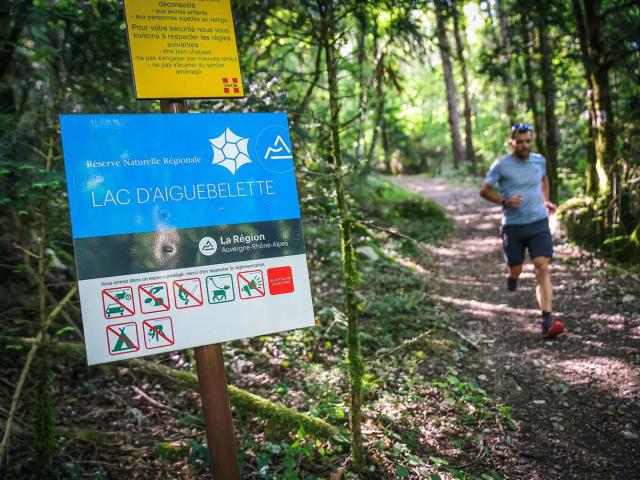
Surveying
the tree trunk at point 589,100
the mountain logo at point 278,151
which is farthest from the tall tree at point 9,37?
the tree trunk at point 589,100

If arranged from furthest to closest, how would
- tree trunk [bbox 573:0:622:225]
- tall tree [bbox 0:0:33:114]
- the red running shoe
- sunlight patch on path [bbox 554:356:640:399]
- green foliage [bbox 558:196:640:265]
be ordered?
tree trunk [bbox 573:0:622:225] → green foliage [bbox 558:196:640:265] → the red running shoe → sunlight patch on path [bbox 554:356:640:399] → tall tree [bbox 0:0:33:114]

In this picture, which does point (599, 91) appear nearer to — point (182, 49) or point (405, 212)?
point (405, 212)

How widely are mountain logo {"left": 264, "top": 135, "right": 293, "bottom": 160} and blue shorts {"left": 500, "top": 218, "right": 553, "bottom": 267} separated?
4.14 metres

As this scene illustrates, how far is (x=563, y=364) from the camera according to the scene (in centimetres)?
488

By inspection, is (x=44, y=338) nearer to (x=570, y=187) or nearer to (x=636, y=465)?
(x=636, y=465)

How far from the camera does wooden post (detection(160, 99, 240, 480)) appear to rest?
254 cm

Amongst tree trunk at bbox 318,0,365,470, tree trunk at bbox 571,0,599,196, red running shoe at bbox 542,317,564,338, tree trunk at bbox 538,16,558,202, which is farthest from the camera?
tree trunk at bbox 538,16,558,202

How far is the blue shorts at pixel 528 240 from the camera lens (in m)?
5.66

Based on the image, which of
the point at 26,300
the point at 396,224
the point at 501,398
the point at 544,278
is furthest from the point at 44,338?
the point at 396,224

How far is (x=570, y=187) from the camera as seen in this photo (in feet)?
41.6

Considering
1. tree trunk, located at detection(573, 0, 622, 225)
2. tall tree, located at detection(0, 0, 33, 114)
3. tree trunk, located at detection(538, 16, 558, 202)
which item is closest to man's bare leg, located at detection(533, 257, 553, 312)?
tree trunk, located at detection(573, 0, 622, 225)

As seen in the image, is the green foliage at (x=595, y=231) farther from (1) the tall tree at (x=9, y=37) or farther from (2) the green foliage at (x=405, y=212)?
(1) the tall tree at (x=9, y=37)

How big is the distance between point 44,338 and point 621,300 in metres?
6.64

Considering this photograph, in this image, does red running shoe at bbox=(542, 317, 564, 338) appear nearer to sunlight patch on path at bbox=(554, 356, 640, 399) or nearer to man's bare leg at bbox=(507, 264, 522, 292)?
sunlight patch on path at bbox=(554, 356, 640, 399)
